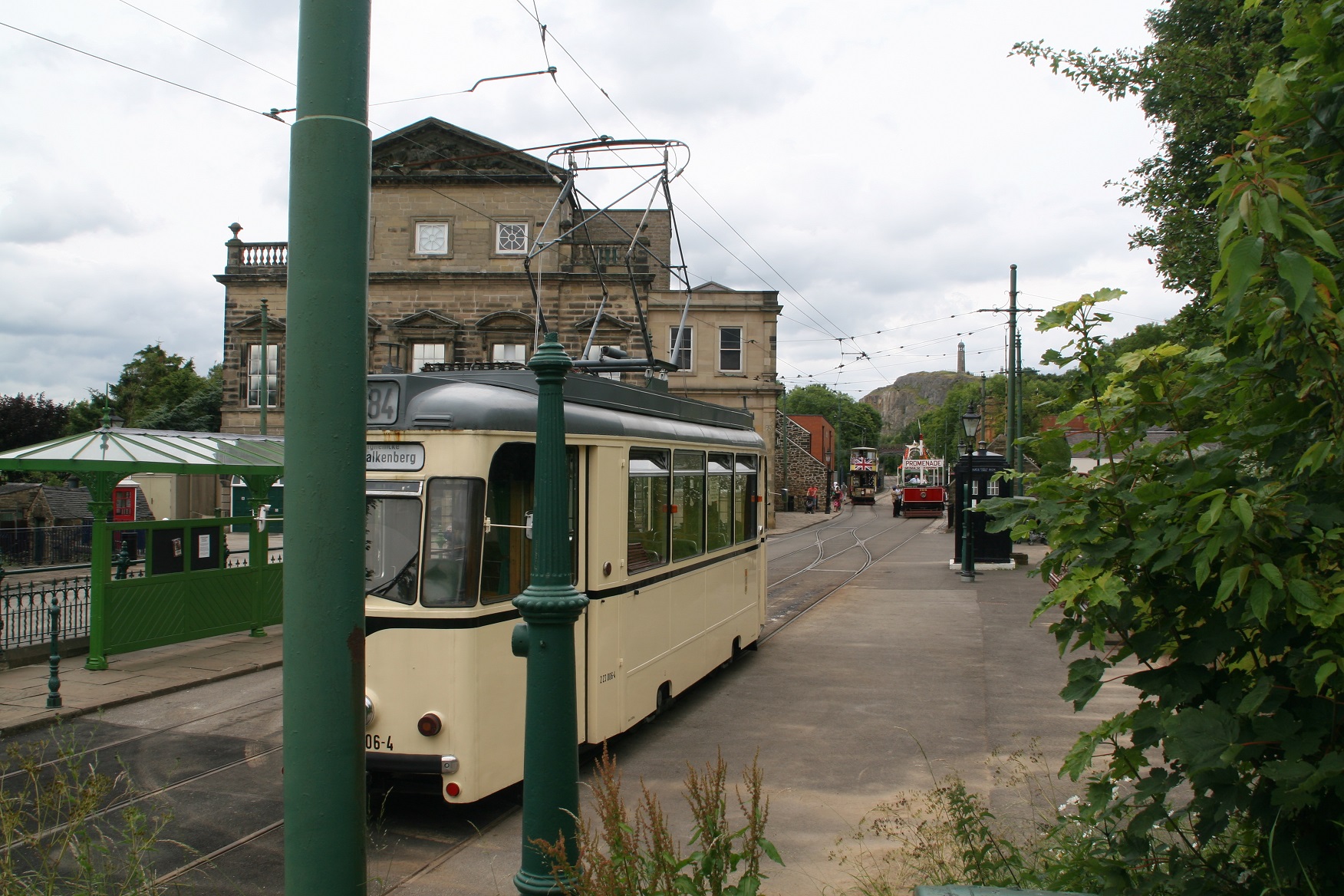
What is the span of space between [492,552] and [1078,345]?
4011 millimetres

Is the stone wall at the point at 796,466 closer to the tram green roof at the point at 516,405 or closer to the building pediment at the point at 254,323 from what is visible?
the building pediment at the point at 254,323

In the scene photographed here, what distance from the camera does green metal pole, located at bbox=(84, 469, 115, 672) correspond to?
1098cm

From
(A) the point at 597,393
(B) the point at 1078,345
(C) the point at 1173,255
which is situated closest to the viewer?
(B) the point at 1078,345

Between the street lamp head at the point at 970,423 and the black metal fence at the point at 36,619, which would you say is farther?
the street lamp head at the point at 970,423

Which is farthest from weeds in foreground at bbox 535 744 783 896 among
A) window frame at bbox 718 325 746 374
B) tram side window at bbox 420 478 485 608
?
window frame at bbox 718 325 746 374

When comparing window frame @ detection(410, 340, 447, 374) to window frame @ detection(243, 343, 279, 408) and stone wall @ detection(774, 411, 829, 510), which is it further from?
stone wall @ detection(774, 411, 829, 510)

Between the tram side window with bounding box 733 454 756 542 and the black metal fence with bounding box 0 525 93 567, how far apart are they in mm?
15997

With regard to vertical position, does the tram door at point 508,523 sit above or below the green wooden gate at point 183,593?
above

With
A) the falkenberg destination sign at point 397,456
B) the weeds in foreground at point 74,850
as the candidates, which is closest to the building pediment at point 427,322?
the falkenberg destination sign at point 397,456

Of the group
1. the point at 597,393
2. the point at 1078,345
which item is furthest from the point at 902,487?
the point at 1078,345

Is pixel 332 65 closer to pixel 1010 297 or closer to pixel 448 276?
pixel 1010 297

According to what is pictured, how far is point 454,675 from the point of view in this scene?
6.09 m

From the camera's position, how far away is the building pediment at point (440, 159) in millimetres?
33562

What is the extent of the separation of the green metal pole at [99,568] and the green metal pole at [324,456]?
9885 millimetres
